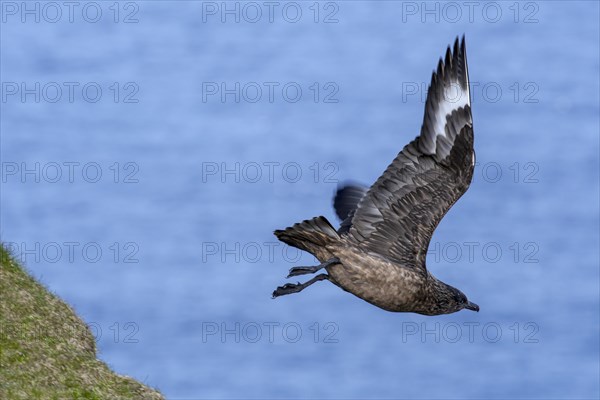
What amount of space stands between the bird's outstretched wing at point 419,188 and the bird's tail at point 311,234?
496 millimetres

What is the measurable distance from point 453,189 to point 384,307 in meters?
1.70

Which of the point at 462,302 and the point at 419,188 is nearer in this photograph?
the point at 419,188

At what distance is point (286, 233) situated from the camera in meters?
22.2

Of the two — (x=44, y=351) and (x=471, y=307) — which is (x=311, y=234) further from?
(x=44, y=351)

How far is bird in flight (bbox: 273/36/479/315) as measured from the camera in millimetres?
22438

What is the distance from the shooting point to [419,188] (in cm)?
2273

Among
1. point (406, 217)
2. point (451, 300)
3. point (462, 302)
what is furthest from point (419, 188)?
point (462, 302)

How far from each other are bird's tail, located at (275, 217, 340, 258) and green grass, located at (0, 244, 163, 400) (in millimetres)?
3667

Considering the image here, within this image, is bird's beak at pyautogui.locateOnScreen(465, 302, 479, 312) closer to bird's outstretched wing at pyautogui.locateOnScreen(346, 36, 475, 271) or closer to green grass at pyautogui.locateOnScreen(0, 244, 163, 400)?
bird's outstretched wing at pyautogui.locateOnScreen(346, 36, 475, 271)

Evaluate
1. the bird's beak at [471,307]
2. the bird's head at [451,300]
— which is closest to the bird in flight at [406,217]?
the bird's head at [451,300]

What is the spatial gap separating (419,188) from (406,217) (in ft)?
1.32

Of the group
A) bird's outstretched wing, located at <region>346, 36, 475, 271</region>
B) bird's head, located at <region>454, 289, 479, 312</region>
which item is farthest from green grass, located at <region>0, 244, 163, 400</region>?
bird's head, located at <region>454, 289, 479, 312</region>

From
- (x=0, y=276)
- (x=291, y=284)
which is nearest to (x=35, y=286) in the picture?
(x=0, y=276)

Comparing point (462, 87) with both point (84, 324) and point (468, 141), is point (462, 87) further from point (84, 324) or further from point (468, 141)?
point (84, 324)
